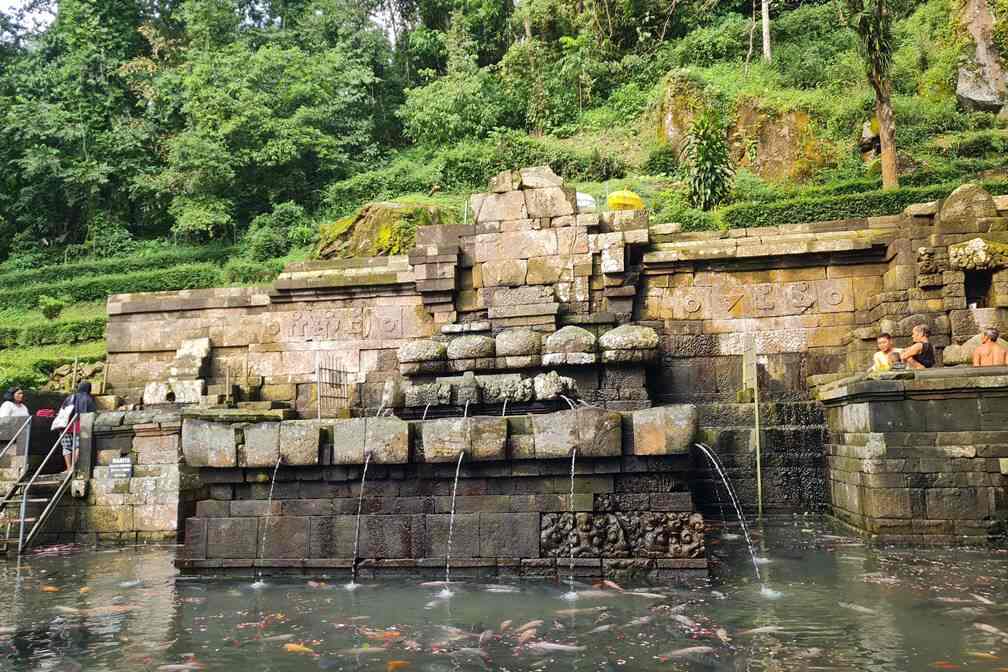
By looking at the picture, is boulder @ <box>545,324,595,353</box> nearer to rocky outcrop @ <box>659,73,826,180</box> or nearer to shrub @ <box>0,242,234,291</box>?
rocky outcrop @ <box>659,73,826,180</box>

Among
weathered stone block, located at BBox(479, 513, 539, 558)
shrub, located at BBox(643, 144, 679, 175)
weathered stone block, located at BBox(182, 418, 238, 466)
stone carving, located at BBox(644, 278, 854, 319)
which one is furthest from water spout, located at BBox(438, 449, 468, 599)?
shrub, located at BBox(643, 144, 679, 175)

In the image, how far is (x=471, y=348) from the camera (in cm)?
1050

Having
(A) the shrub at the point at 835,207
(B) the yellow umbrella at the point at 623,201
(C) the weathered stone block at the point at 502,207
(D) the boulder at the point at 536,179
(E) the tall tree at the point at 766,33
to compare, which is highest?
(E) the tall tree at the point at 766,33

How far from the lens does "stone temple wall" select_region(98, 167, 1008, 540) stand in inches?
400

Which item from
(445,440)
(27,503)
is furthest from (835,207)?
(27,503)

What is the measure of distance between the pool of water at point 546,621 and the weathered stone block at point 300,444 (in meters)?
1.09

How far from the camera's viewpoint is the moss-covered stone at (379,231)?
1642cm

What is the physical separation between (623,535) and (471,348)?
Answer: 4.34m

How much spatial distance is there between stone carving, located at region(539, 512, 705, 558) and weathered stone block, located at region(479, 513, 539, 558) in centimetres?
9

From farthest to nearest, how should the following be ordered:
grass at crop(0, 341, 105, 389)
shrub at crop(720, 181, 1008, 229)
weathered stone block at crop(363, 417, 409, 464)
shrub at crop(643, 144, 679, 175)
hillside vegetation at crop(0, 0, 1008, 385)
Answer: shrub at crop(643, 144, 679, 175)
hillside vegetation at crop(0, 0, 1008, 385)
grass at crop(0, 341, 105, 389)
shrub at crop(720, 181, 1008, 229)
weathered stone block at crop(363, 417, 409, 464)

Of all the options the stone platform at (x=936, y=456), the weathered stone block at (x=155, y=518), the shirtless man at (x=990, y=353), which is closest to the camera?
the stone platform at (x=936, y=456)

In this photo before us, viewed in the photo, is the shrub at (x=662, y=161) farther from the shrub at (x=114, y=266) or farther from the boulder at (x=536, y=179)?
the shrub at (x=114, y=266)

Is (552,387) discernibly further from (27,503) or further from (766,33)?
(766,33)

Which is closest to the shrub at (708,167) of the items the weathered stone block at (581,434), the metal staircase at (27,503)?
the weathered stone block at (581,434)
